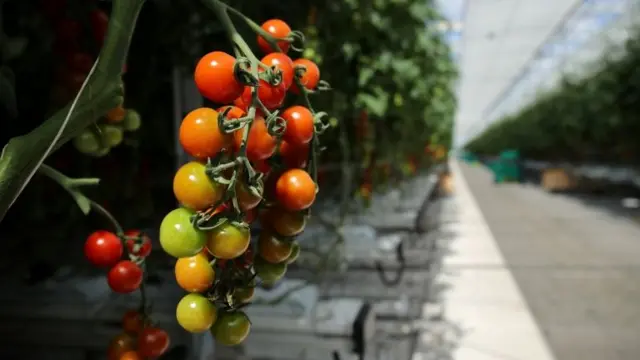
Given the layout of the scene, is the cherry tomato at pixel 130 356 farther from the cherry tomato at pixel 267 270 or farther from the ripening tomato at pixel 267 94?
the ripening tomato at pixel 267 94

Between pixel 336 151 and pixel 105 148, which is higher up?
pixel 336 151

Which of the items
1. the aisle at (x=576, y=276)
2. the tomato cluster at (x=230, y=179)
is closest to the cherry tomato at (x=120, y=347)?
the tomato cluster at (x=230, y=179)

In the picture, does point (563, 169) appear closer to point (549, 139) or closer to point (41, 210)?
point (549, 139)

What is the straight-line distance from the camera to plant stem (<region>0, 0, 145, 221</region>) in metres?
0.29

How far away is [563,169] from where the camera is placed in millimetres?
11141

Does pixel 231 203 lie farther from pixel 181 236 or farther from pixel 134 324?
pixel 134 324

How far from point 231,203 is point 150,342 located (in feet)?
0.72

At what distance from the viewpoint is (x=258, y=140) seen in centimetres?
31

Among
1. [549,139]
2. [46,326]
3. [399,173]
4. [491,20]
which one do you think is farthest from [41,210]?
[549,139]

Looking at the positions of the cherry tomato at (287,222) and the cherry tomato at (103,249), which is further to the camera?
the cherry tomato at (103,249)

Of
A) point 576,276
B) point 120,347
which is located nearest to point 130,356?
point 120,347

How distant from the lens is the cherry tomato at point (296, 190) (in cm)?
35

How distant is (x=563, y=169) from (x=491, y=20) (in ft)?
14.1

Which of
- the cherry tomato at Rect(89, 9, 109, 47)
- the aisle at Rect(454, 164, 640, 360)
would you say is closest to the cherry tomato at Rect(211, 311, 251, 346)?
the cherry tomato at Rect(89, 9, 109, 47)
